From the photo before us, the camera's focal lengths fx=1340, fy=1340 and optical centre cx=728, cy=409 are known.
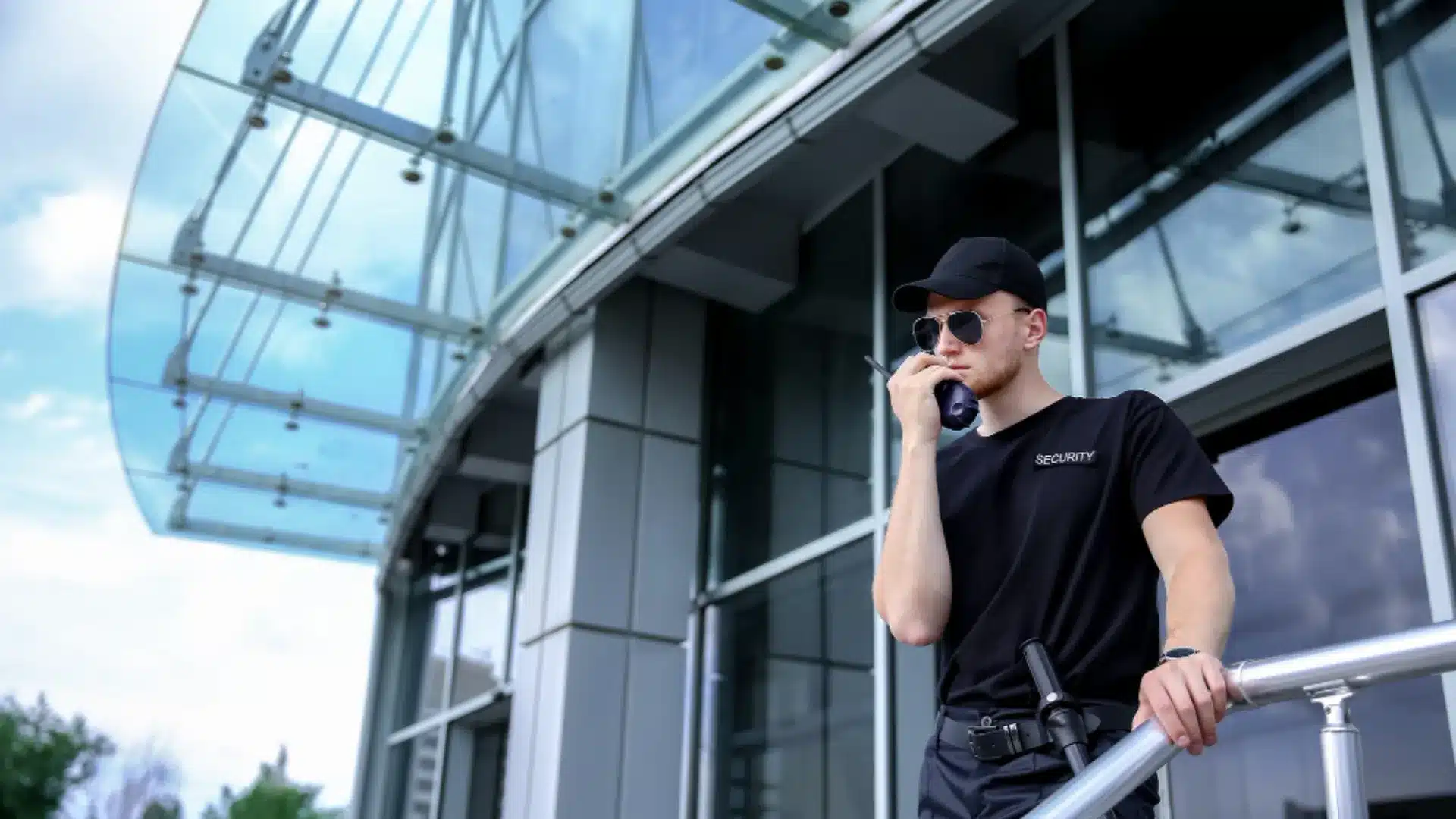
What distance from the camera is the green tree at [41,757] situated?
83.7ft

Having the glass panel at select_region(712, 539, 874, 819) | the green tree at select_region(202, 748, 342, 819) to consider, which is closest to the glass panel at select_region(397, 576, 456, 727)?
the glass panel at select_region(712, 539, 874, 819)

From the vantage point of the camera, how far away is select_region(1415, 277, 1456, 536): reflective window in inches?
155

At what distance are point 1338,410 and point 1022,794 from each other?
3.07 meters

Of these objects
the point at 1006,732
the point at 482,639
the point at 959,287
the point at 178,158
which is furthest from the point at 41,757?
the point at 1006,732

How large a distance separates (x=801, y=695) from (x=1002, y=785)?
4.91 meters

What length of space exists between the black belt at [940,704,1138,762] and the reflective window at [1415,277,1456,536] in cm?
253

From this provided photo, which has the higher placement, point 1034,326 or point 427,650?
point 427,650

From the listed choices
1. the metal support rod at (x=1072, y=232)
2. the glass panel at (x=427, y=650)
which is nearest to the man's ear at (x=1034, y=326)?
the metal support rod at (x=1072, y=232)

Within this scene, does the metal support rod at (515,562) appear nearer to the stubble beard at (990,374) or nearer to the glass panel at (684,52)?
the glass panel at (684,52)

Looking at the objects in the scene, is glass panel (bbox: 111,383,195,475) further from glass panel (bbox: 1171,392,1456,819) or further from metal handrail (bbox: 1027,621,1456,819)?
metal handrail (bbox: 1027,621,1456,819)

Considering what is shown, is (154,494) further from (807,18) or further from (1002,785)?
(1002,785)

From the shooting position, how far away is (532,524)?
8.09 meters

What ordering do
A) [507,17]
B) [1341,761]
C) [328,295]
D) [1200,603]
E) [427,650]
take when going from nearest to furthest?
[1341,761] < [1200,603] < [507,17] < [328,295] < [427,650]

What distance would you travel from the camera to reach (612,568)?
7559 mm
